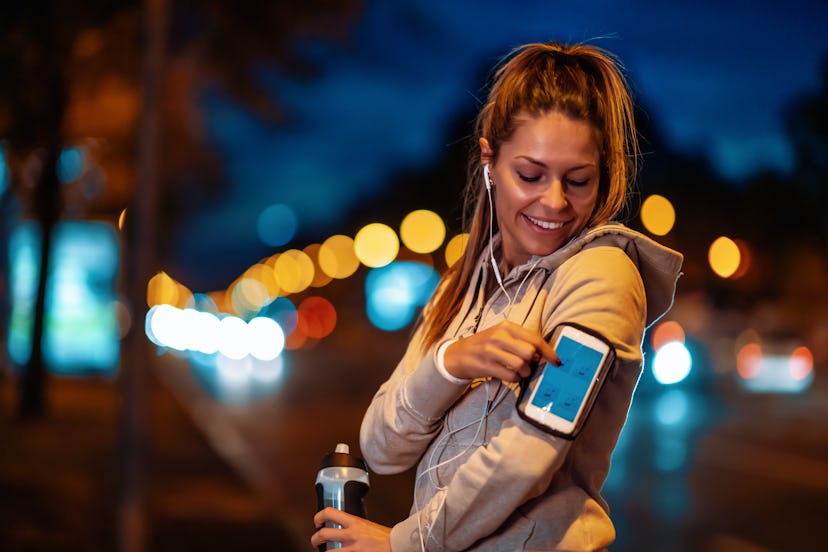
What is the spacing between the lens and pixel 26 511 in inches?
389

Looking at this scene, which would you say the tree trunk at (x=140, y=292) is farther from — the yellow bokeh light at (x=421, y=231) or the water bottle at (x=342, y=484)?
the yellow bokeh light at (x=421, y=231)

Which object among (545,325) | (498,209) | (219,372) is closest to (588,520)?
(545,325)

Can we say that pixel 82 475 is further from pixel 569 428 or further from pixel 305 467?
pixel 569 428

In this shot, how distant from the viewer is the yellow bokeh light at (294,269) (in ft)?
404

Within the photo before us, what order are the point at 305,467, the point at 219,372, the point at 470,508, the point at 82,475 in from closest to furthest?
the point at 470,508 → the point at 82,475 → the point at 305,467 → the point at 219,372

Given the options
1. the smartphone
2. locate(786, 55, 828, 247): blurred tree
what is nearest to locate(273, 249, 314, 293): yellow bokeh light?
locate(786, 55, 828, 247): blurred tree

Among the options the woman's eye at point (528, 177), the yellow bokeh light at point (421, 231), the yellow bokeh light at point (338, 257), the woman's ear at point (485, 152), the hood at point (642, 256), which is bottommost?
the hood at point (642, 256)

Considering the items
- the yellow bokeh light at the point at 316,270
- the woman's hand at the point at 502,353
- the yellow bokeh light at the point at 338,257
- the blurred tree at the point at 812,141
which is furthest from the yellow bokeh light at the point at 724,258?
the yellow bokeh light at the point at 316,270

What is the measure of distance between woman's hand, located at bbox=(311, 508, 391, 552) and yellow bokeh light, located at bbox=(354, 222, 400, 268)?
6460cm

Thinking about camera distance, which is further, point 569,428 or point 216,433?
point 216,433

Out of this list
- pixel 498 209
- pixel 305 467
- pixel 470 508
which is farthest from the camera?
pixel 305 467

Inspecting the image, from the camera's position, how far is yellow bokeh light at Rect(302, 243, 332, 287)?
371 feet

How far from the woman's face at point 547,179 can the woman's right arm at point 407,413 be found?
0.35 m

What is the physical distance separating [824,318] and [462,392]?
33163mm
